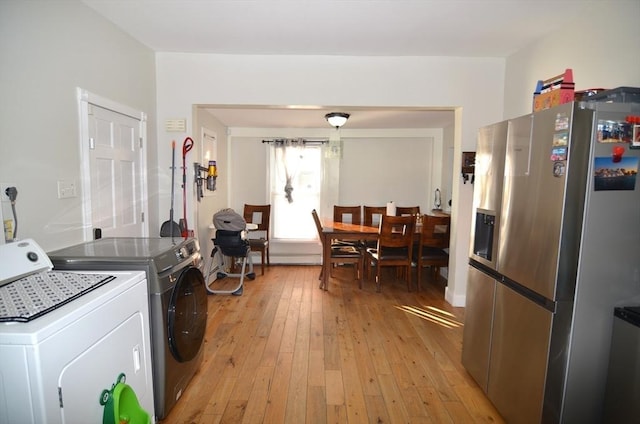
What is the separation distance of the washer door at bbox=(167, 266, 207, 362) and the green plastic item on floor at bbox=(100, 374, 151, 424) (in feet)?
1.13

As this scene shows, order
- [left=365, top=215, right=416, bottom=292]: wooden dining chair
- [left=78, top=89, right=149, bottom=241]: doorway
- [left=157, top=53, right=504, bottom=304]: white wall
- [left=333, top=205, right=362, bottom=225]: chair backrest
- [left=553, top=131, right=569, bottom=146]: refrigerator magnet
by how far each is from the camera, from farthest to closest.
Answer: [left=333, top=205, right=362, bottom=225]: chair backrest
[left=365, top=215, right=416, bottom=292]: wooden dining chair
[left=157, top=53, right=504, bottom=304]: white wall
[left=78, top=89, right=149, bottom=241]: doorway
[left=553, top=131, right=569, bottom=146]: refrigerator magnet

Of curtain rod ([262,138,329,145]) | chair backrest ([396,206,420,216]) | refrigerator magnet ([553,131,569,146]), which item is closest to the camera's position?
refrigerator magnet ([553,131,569,146])

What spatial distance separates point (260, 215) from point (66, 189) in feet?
10.9

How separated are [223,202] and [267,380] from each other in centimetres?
326

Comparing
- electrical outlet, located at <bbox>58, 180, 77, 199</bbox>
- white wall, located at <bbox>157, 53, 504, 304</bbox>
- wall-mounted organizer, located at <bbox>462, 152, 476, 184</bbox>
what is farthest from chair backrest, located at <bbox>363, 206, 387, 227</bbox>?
electrical outlet, located at <bbox>58, 180, 77, 199</bbox>

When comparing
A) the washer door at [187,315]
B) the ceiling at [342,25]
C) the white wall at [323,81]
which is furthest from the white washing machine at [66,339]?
the white wall at [323,81]

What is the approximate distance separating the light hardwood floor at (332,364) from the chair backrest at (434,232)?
0.68 meters

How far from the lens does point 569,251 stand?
1.34m

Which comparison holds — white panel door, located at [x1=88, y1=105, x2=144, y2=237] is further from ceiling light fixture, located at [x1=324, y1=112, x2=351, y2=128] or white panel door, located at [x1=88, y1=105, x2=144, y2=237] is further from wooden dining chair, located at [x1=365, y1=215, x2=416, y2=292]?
wooden dining chair, located at [x1=365, y1=215, x2=416, y2=292]

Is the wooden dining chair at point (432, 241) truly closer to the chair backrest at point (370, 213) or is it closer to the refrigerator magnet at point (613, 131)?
the chair backrest at point (370, 213)

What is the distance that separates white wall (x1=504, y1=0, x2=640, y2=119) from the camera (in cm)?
180

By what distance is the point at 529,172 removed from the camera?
1526 mm

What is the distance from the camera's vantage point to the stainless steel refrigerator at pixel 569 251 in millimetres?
1298

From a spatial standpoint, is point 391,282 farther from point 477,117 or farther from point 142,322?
point 142,322
